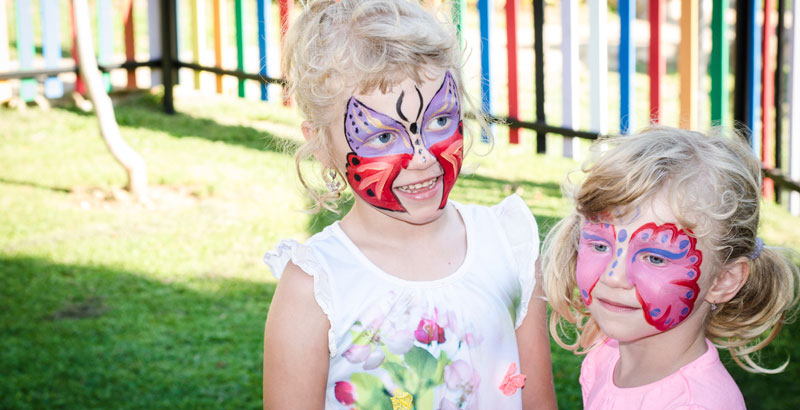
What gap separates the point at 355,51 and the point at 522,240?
2.05 feet

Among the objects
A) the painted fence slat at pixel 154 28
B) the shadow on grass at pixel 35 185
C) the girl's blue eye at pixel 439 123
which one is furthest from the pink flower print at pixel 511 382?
the painted fence slat at pixel 154 28

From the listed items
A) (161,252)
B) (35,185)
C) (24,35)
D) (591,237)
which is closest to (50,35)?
(24,35)

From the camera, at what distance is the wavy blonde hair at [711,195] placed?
1942 mm

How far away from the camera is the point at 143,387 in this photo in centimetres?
400

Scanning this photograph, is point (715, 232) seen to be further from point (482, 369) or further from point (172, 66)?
point (172, 66)

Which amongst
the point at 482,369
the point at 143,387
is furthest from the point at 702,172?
the point at 143,387

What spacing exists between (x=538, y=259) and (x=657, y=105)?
3657 mm

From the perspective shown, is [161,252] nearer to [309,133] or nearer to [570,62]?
[570,62]

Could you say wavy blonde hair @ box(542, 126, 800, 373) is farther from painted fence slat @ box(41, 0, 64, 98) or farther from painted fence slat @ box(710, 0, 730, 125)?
painted fence slat @ box(41, 0, 64, 98)

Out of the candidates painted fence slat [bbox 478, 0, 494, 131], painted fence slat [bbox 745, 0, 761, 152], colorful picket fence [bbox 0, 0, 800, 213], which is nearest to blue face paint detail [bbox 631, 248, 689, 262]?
colorful picket fence [bbox 0, 0, 800, 213]

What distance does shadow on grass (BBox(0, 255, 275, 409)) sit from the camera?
3953mm

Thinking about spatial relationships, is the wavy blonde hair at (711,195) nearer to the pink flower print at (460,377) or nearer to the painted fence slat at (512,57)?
the pink flower print at (460,377)

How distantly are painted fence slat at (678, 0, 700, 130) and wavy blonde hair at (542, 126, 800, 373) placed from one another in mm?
3665

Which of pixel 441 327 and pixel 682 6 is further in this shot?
pixel 682 6
